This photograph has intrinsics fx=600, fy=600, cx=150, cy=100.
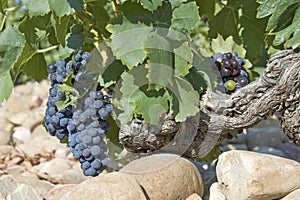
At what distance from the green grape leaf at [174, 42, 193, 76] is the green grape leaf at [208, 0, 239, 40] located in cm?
42

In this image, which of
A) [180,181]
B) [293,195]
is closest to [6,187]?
[180,181]

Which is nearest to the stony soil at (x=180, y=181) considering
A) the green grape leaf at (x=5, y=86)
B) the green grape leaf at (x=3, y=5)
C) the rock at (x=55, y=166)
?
the rock at (x=55, y=166)

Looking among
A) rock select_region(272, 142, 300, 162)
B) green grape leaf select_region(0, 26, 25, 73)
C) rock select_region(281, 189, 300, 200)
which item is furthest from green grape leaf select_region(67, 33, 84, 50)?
rock select_region(272, 142, 300, 162)

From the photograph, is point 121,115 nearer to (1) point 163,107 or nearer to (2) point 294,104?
(1) point 163,107

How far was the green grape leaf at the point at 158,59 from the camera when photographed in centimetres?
127

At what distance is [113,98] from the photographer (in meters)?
1.46

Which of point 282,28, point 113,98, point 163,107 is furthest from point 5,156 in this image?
point 282,28

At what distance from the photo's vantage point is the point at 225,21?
1.72 metres

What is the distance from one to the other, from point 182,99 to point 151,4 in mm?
219

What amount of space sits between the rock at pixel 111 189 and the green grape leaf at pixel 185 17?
355 millimetres

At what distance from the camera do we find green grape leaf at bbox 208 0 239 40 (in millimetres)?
1715

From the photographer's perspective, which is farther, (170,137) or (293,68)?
(170,137)

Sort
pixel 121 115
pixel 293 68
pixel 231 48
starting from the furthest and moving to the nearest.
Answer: pixel 231 48
pixel 121 115
pixel 293 68

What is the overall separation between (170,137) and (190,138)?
5 cm
